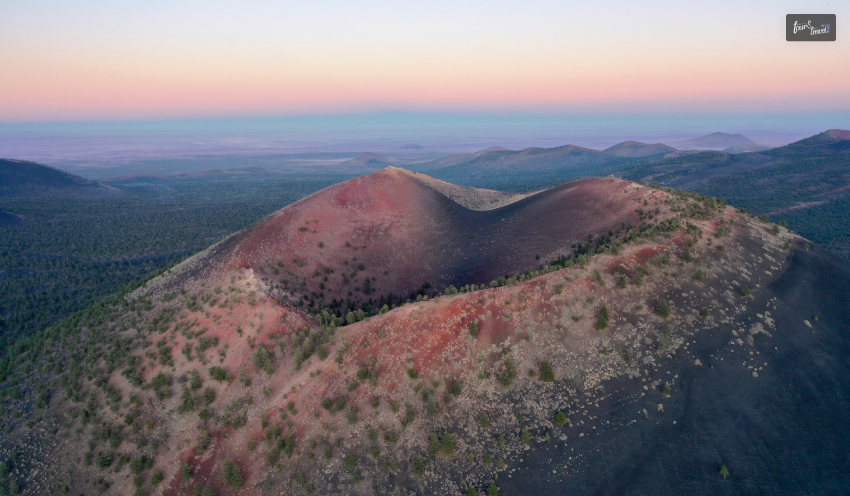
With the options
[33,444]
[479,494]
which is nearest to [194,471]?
[33,444]

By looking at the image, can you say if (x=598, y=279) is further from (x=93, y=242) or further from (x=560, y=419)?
(x=93, y=242)

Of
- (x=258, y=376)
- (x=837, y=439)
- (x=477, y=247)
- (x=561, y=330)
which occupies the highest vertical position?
(x=477, y=247)

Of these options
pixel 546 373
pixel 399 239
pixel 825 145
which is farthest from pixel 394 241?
pixel 825 145

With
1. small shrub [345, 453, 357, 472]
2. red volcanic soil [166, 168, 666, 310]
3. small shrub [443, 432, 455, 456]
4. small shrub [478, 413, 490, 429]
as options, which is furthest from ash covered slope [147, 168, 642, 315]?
small shrub [478, 413, 490, 429]

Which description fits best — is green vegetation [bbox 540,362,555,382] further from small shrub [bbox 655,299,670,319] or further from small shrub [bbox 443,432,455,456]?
small shrub [bbox 655,299,670,319]

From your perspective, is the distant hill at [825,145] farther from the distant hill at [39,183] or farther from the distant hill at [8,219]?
the distant hill at [39,183]

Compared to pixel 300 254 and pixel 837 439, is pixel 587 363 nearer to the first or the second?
pixel 837 439

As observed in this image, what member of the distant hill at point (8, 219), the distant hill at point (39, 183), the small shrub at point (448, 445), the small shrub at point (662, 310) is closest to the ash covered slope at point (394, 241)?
the small shrub at point (662, 310)
